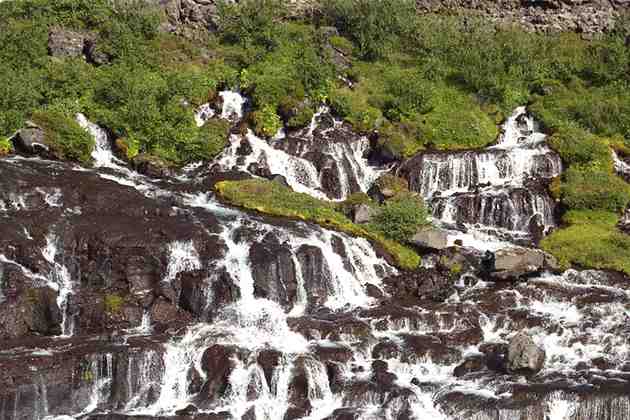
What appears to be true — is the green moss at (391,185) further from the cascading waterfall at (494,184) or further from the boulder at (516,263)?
the boulder at (516,263)

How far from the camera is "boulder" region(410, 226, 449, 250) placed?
88.3 feet

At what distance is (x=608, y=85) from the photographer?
4081 cm

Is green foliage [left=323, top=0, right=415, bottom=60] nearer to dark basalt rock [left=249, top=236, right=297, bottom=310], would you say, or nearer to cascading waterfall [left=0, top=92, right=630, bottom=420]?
cascading waterfall [left=0, top=92, right=630, bottom=420]

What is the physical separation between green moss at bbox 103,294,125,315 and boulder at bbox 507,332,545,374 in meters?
11.3

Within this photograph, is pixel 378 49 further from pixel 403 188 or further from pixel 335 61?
pixel 403 188

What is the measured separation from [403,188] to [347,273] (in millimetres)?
8319

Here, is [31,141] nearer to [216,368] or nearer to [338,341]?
[216,368]

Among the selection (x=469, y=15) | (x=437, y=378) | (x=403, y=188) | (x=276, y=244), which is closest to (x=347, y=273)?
(x=276, y=244)

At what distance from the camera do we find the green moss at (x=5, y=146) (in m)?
29.1

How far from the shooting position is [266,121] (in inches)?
1383

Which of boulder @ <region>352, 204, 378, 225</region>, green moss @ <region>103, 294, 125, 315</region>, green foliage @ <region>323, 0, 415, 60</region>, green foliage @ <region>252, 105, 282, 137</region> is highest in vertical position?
green foliage @ <region>323, 0, 415, 60</region>

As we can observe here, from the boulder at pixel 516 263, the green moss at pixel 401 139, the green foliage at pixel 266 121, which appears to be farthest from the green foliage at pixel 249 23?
the boulder at pixel 516 263

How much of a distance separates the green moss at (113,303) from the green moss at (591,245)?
15484 mm

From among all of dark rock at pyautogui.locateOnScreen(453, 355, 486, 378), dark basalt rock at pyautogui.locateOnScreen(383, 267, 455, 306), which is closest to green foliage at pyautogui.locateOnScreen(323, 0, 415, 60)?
dark basalt rock at pyautogui.locateOnScreen(383, 267, 455, 306)
